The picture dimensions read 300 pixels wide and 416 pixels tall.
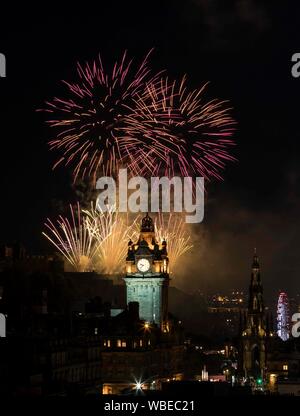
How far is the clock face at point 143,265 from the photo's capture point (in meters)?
185

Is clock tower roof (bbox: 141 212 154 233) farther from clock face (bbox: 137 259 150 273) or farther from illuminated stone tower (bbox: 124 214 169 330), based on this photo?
clock face (bbox: 137 259 150 273)

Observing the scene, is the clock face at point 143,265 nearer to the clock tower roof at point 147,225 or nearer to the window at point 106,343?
the clock tower roof at point 147,225

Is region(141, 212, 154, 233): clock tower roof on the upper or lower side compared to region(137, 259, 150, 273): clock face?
upper

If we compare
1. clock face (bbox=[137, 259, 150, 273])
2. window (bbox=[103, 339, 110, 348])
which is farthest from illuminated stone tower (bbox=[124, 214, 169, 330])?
window (bbox=[103, 339, 110, 348])

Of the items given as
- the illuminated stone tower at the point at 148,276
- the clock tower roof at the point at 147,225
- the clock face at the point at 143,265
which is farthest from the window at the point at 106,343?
the clock tower roof at the point at 147,225

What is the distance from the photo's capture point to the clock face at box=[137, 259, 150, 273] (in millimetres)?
184875

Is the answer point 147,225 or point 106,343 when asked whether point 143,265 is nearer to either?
point 147,225

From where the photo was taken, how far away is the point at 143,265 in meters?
185

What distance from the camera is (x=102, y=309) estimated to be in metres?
179

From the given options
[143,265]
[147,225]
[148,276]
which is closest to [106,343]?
[148,276]

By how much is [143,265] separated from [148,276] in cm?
159

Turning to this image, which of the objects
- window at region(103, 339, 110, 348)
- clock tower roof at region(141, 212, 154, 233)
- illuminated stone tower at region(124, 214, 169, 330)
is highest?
clock tower roof at region(141, 212, 154, 233)
